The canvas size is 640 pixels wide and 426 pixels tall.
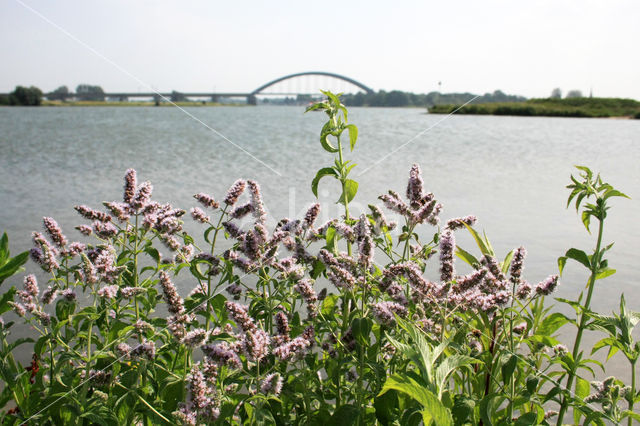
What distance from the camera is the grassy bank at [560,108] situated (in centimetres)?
3866

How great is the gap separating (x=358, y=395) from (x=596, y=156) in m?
16.1

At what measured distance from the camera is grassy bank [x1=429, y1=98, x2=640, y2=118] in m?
A: 38.7

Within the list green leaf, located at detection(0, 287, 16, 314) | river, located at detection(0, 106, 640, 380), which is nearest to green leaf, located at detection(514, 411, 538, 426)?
river, located at detection(0, 106, 640, 380)

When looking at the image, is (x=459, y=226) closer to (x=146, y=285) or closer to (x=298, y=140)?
(x=146, y=285)

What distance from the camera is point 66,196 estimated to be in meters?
10.8

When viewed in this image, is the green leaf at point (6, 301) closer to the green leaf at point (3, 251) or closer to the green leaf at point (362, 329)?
the green leaf at point (3, 251)

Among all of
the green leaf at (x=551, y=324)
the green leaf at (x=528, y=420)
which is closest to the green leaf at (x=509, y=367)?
the green leaf at (x=528, y=420)

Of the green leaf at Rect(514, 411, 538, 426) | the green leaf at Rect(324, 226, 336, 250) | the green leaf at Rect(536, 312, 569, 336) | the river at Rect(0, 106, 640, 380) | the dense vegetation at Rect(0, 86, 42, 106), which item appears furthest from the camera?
the dense vegetation at Rect(0, 86, 42, 106)

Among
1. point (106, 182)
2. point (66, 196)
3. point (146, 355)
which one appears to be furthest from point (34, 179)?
point (146, 355)

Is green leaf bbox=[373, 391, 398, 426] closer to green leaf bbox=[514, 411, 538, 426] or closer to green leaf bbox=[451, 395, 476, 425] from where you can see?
green leaf bbox=[451, 395, 476, 425]

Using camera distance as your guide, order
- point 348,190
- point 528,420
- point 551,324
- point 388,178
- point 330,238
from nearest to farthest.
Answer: point 528,420 → point 551,324 → point 330,238 → point 348,190 → point 388,178

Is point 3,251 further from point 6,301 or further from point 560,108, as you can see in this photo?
point 560,108

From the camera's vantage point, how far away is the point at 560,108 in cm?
4344

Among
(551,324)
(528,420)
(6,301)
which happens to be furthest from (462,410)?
(6,301)
